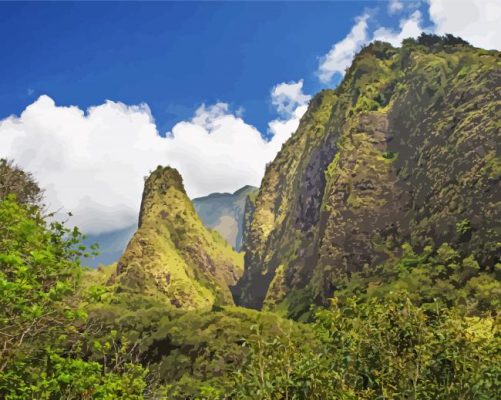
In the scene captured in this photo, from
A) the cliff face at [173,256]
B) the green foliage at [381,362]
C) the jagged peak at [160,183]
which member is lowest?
the green foliage at [381,362]

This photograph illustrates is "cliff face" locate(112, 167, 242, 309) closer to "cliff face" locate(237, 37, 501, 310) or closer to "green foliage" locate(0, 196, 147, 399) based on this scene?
"cliff face" locate(237, 37, 501, 310)

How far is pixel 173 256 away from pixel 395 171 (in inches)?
2559

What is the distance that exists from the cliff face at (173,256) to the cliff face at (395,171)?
64.4ft

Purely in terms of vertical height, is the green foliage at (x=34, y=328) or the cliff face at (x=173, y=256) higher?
the cliff face at (x=173, y=256)

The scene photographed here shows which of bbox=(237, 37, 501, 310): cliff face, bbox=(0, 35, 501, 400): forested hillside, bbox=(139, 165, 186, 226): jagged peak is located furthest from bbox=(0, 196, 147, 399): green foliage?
bbox=(139, 165, 186, 226): jagged peak

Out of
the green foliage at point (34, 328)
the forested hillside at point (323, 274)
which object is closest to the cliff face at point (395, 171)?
the forested hillside at point (323, 274)

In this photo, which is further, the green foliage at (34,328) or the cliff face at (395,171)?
the cliff face at (395,171)

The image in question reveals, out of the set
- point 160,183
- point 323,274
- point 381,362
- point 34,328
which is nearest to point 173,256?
point 160,183

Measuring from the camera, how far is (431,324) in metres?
11.5

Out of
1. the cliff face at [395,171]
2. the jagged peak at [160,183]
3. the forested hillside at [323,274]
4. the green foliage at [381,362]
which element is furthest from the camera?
the jagged peak at [160,183]

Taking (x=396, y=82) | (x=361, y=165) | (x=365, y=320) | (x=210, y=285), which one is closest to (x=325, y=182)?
(x=361, y=165)

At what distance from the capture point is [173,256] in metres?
132

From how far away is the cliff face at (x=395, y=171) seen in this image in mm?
74312

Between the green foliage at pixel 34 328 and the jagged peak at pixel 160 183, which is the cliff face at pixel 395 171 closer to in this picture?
the jagged peak at pixel 160 183
